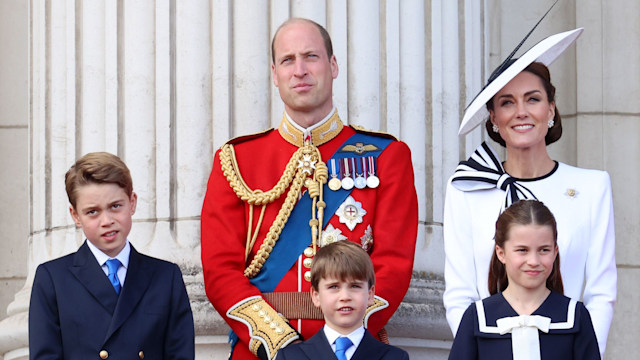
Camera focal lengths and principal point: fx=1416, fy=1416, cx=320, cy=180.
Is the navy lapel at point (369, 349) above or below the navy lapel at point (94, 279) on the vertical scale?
below

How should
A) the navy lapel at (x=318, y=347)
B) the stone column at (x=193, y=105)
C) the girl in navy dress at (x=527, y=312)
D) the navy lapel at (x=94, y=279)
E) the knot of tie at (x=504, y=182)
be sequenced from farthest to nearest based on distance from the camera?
the stone column at (x=193, y=105), the knot of tie at (x=504, y=182), the navy lapel at (x=94, y=279), the navy lapel at (x=318, y=347), the girl in navy dress at (x=527, y=312)

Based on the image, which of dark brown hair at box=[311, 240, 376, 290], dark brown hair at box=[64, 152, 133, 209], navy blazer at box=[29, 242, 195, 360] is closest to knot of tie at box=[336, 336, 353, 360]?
dark brown hair at box=[311, 240, 376, 290]

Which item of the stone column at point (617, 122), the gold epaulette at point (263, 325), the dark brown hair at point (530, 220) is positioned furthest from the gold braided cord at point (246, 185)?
the stone column at point (617, 122)

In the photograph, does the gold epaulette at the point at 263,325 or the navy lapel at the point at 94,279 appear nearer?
the navy lapel at the point at 94,279

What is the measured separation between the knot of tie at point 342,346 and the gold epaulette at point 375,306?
257 millimetres

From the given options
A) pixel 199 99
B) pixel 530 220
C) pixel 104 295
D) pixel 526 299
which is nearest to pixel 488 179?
pixel 530 220

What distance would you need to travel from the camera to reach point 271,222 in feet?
18.0

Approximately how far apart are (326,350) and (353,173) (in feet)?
2.97

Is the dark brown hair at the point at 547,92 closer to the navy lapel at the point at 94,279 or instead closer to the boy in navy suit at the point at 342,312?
the boy in navy suit at the point at 342,312

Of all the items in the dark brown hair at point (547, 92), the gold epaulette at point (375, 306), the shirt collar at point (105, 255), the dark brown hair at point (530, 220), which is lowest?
the gold epaulette at point (375, 306)

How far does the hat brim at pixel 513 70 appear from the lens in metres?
5.20

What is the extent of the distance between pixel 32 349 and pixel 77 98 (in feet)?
6.43

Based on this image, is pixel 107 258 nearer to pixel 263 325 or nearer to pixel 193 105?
pixel 263 325

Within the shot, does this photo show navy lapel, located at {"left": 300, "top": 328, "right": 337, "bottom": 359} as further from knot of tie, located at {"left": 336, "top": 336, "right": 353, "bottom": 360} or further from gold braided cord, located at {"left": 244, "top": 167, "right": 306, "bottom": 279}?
gold braided cord, located at {"left": 244, "top": 167, "right": 306, "bottom": 279}
